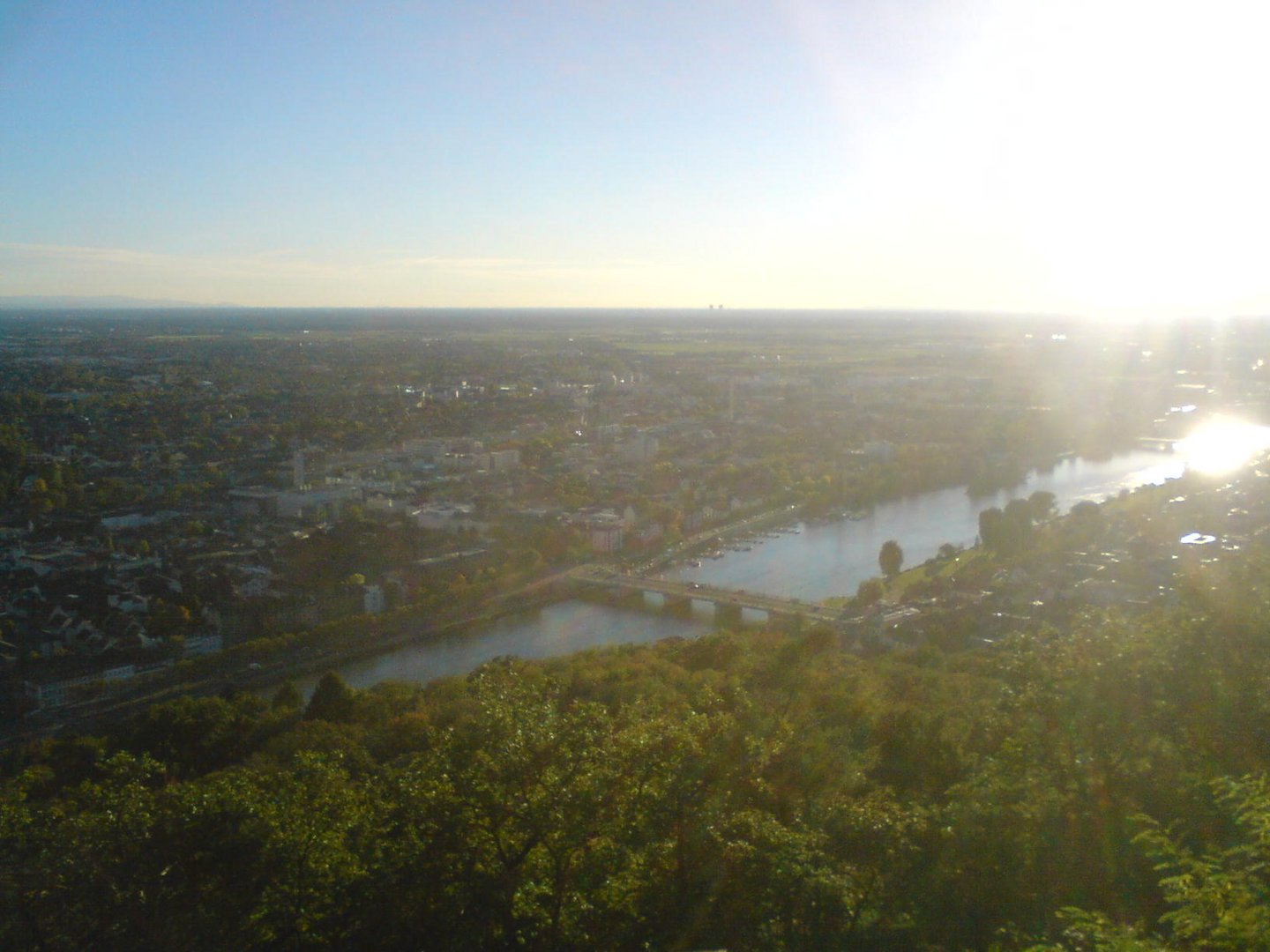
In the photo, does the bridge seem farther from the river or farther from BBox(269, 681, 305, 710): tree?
BBox(269, 681, 305, 710): tree

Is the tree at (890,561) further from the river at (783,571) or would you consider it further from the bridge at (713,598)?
the bridge at (713,598)

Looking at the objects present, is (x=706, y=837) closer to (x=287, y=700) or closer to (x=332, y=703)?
(x=332, y=703)

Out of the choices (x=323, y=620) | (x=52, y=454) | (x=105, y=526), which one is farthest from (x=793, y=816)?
(x=52, y=454)

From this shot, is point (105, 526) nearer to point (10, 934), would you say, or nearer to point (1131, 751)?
point (10, 934)

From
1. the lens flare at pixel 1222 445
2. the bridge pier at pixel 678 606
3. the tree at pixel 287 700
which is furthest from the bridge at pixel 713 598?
the lens flare at pixel 1222 445

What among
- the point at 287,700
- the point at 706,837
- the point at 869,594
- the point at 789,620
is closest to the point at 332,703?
the point at 287,700

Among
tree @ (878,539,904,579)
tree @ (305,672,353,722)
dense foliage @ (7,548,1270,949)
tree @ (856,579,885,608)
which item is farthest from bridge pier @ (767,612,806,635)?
dense foliage @ (7,548,1270,949)
